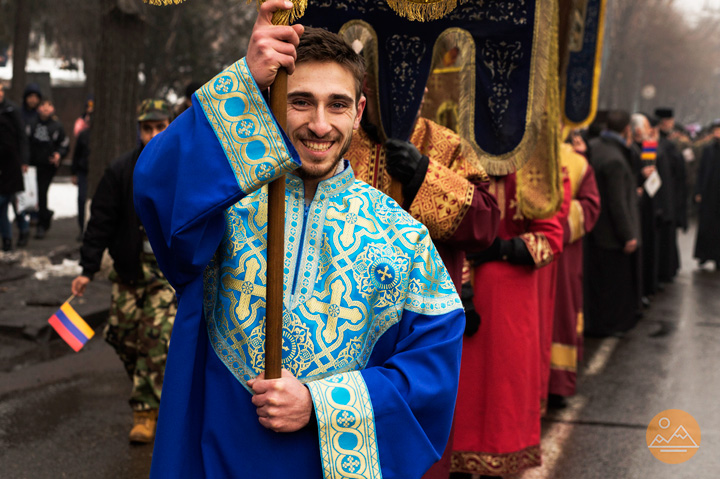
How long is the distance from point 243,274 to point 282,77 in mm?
486

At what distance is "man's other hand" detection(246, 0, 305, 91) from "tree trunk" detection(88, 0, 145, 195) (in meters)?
8.28

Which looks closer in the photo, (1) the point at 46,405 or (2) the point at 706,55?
(1) the point at 46,405

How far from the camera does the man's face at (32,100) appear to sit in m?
12.4

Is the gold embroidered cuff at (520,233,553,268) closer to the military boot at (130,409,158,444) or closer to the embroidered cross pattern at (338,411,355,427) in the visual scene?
the military boot at (130,409,158,444)

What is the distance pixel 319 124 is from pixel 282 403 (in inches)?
26.3

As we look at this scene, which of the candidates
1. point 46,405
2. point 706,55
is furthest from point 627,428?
point 706,55

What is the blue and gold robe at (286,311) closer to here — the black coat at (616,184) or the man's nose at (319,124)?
the man's nose at (319,124)

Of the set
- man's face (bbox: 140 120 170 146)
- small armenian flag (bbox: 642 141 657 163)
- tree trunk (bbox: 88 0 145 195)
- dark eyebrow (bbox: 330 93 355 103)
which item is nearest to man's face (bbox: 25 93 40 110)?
tree trunk (bbox: 88 0 145 195)

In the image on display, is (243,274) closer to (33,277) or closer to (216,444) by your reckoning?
(216,444)

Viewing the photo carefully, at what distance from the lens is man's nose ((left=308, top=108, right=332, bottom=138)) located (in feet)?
6.95

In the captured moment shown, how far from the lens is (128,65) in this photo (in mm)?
9891

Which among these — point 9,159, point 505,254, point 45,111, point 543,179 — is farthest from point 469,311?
point 45,111

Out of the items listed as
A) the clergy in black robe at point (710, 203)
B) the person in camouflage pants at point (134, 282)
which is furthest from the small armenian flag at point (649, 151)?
the person in camouflage pants at point (134, 282)

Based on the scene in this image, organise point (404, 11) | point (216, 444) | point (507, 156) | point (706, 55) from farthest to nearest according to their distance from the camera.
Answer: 1. point (706, 55)
2. point (507, 156)
3. point (404, 11)
4. point (216, 444)
